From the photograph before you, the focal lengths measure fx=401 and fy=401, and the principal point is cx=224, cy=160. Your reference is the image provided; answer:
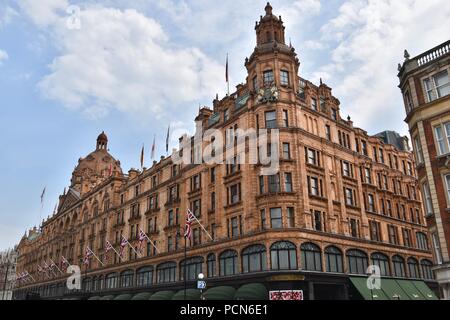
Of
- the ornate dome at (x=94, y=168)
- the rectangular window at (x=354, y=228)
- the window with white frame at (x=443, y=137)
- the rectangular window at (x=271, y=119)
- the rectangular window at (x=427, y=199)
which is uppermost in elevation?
the ornate dome at (x=94, y=168)

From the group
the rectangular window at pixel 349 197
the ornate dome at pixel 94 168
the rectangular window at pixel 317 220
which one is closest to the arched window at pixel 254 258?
the rectangular window at pixel 317 220

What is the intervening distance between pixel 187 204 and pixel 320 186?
665 inches

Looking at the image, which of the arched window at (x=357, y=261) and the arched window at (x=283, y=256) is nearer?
the arched window at (x=283, y=256)

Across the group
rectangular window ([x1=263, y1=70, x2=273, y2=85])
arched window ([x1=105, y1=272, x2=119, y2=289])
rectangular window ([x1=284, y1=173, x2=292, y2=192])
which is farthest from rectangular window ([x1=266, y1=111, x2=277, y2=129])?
arched window ([x1=105, y1=272, x2=119, y2=289])

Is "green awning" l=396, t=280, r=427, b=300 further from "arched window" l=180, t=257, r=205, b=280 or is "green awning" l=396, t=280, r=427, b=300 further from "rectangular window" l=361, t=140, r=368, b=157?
"arched window" l=180, t=257, r=205, b=280

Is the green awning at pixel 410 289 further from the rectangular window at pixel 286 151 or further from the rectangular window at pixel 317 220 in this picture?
the rectangular window at pixel 286 151

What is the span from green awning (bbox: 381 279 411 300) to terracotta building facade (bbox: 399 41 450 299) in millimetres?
14051

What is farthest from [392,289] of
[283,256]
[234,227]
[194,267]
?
[194,267]

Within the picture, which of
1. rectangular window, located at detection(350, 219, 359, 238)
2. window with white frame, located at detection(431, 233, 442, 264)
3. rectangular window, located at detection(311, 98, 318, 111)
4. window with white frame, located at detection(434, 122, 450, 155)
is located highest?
rectangular window, located at detection(311, 98, 318, 111)

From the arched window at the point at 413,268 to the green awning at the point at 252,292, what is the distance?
74.4ft

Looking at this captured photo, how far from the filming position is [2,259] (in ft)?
590

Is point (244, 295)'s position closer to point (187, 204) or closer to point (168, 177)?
point (187, 204)

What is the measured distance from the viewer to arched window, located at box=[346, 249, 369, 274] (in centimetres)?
4009

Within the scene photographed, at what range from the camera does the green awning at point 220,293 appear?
36.2 m
